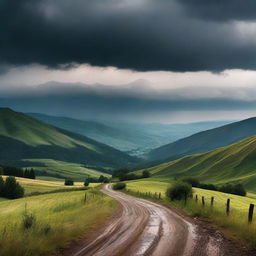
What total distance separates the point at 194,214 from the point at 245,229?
1304 centimetres

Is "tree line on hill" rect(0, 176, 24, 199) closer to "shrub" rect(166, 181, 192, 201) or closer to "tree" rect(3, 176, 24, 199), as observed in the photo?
"tree" rect(3, 176, 24, 199)

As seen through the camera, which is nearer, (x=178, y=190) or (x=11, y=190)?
(x=178, y=190)

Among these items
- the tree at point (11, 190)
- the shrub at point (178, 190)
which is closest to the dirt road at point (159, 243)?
the shrub at point (178, 190)

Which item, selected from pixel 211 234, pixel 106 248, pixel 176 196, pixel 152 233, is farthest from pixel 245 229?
pixel 176 196

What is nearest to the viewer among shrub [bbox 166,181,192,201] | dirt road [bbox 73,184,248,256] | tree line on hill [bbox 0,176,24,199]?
dirt road [bbox 73,184,248,256]

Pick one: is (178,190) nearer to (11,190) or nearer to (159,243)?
(159,243)

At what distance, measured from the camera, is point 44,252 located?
18.3 m

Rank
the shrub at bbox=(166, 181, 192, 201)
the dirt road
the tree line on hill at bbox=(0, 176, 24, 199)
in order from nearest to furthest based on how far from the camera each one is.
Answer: the dirt road < the shrub at bbox=(166, 181, 192, 201) < the tree line on hill at bbox=(0, 176, 24, 199)

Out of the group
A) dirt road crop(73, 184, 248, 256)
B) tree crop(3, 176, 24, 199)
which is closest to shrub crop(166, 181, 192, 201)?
dirt road crop(73, 184, 248, 256)

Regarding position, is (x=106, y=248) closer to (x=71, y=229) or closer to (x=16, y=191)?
(x=71, y=229)

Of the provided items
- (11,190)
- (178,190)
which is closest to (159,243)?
(178,190)

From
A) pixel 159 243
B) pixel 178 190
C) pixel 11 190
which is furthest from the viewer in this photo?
pixel 11 190

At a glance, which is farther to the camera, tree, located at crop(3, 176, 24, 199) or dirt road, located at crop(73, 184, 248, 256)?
tree, located at crop(3, 176, 24, 199)

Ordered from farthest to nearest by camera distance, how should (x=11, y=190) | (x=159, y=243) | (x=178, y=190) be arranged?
(x=11, y=190) → (x=178, y=190) → (x=159, y=243)
